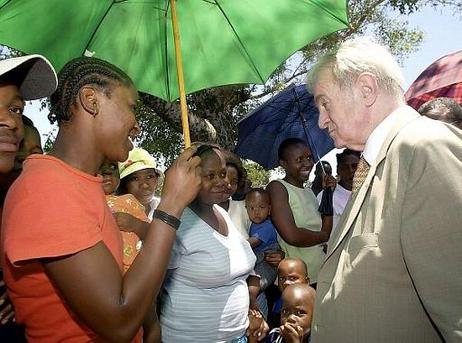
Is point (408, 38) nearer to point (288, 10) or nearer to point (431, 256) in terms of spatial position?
point (288, 10)

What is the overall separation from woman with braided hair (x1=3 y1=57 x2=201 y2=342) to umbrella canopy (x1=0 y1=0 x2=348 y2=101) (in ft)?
3.99

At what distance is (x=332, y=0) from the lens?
11.2 ft

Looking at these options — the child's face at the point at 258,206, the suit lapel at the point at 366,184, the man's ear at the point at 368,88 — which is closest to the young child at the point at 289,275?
the child's face at the point at 258,206

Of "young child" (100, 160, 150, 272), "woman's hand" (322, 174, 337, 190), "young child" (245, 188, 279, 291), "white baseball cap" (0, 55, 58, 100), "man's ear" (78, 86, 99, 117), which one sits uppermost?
"white baseball cap" (0, 55, 58, 100)

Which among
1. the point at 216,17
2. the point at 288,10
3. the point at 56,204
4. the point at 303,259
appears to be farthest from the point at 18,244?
the point at 303,259

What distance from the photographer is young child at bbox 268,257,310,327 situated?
169 inches

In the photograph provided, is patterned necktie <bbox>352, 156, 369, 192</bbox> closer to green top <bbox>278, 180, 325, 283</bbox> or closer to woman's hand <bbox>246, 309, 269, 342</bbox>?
woman's hand <bbox>246, 309, 269, 342</bbox>

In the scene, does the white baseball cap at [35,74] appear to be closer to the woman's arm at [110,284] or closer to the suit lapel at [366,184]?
the woman's arm at [110,284]

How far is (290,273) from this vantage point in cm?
431

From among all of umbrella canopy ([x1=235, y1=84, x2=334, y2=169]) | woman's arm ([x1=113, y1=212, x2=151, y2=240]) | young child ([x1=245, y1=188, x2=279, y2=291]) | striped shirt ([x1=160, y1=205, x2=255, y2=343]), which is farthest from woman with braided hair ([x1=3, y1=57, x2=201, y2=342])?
umbrella canopy ([x1=235, y1=84, x2=334, y2=169])

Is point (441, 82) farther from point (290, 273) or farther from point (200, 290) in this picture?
point (200, 290)

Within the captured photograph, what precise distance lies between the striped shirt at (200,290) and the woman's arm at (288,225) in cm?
123

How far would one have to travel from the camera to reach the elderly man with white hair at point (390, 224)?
1596mm

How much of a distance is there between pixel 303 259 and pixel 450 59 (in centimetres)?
209
